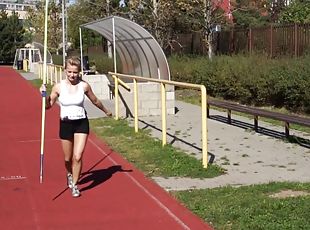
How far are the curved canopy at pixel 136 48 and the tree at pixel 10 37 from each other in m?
55.6

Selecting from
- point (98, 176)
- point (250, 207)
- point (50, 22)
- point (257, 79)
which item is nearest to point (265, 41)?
point (257, 79)

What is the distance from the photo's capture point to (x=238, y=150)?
10008 mm

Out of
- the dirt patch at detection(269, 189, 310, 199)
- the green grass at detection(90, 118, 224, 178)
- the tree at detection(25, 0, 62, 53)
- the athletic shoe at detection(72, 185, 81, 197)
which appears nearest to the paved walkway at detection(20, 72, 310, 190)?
the green grass at detection(90, 118, 224, 178)

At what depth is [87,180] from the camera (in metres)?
7.94

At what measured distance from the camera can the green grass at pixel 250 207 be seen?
18.6 feet

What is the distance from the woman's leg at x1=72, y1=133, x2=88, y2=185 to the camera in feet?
22.7

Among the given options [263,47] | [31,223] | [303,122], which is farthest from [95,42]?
[31,223]

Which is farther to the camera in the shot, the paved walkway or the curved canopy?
the curved canopy

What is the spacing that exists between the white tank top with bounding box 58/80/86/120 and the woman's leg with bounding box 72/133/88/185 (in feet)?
0.75

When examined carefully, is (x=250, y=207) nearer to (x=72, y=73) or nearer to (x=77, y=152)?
(x=77, y=152)

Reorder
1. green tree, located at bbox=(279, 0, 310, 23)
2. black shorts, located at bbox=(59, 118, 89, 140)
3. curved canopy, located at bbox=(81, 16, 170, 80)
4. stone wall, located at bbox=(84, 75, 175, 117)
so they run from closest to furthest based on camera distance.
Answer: black shorts, located at bbox=(59, 118, 89, 140) → stone wall, located at bbox=(84, 75, 175, 117) → curved canopy, located at bbox=(81, 16, 170, 80) → green tree, located at bbox=(279, 0, 310, 23)

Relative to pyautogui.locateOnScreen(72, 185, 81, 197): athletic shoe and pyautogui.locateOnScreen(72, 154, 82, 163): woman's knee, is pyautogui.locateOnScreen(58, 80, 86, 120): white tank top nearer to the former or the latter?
pyautogui.locateOnScreen(72, 154, 82, 163): woman's knee

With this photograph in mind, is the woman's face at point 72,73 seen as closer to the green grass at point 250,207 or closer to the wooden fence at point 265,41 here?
the green grass at point 250,207

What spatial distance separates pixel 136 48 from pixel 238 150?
9516 mm
